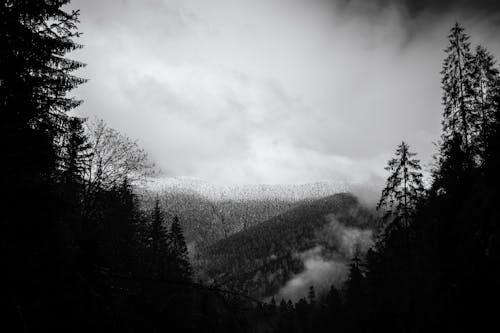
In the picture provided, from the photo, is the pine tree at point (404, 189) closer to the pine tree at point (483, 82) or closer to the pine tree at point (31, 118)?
the pine tree at point (483, 82)

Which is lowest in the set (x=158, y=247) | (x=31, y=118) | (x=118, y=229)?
(x=158, y=247)

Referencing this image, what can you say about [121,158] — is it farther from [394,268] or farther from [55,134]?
[394,268]

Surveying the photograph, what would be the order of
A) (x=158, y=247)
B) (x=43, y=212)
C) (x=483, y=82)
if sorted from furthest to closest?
1. (x=158, y=247)
2. (x=483, y=82)
3. (x=43, y=212)

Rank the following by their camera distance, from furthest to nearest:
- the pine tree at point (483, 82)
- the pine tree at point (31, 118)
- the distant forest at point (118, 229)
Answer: the pine tree at point (483, 82) → the pine tree at point (31, 118) → the distant forest at point (118, 229)

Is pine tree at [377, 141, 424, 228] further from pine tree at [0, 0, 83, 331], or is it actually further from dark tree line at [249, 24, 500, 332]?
pine tree at [0, 0, 83, 331]

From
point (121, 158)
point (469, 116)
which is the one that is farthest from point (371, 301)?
point (121, 158)

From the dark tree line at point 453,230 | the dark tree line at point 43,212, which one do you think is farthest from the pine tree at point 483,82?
the dark tree line at point 43,212

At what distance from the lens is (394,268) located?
27.9 metres

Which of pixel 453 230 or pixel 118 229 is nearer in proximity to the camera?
pixel 453 230

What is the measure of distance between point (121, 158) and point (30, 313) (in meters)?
15.1

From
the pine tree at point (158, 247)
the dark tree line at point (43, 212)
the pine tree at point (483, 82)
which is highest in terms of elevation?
the pine tree at point (483, 82)

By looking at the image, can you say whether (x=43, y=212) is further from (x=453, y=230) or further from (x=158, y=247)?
(x=158, y=247)

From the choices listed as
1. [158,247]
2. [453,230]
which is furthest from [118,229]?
[453,230]

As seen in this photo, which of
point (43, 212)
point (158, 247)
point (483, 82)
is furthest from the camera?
point (158, 247)
